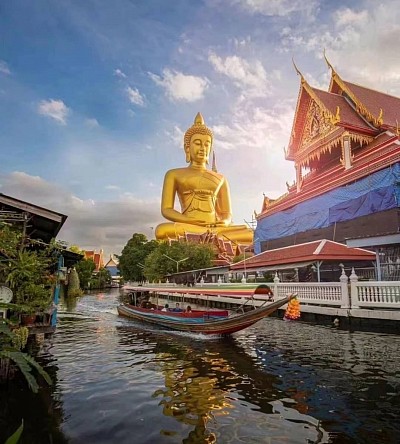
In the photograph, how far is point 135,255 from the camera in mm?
50500

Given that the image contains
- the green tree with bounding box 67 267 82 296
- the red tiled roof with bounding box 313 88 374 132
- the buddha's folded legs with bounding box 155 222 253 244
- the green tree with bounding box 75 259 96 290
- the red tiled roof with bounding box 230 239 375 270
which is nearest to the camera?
the red tiled roof with bounding box 230 239 375 270

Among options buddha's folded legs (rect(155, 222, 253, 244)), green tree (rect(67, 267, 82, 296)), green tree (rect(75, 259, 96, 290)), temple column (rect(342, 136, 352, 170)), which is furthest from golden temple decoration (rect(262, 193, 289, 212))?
green tree (rect(75, 259, 96, 290))

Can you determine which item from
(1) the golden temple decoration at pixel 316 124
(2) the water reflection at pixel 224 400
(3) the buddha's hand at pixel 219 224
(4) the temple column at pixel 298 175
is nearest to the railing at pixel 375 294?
(2) the water reflection at pixel 224 400

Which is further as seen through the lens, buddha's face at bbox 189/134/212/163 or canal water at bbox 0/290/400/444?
buddha's face at bbox 189/134/212/163

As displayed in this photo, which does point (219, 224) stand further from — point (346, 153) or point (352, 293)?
point (352, 293)

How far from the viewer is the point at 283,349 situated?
10719 mm

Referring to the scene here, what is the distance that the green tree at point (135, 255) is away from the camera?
50000 mm

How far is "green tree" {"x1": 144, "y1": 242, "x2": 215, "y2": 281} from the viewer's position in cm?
3366

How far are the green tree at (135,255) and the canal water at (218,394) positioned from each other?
38.2 m

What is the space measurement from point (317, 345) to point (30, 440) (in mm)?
8208

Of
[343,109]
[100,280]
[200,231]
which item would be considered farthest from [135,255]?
[343,109]

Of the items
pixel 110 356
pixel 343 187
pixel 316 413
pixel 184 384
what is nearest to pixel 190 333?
pixel 110 356

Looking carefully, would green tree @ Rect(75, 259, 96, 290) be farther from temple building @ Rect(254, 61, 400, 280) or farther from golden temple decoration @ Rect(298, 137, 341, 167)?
golden temple decoration @ Rect(298, 137, 341, 167)

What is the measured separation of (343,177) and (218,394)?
674 inches
